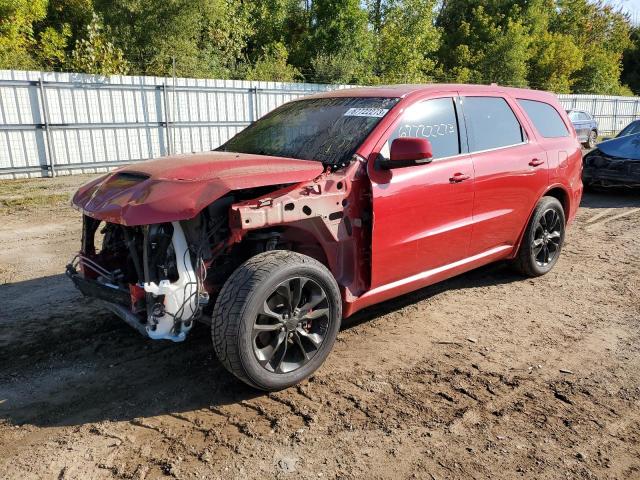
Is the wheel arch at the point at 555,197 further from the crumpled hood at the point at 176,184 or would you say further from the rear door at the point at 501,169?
the crumpled hood at the point at 176,184

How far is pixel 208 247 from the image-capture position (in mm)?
3236

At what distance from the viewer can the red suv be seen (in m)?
3.08

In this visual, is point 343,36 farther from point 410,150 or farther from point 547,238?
point 410,150

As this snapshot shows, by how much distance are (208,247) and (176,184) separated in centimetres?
42

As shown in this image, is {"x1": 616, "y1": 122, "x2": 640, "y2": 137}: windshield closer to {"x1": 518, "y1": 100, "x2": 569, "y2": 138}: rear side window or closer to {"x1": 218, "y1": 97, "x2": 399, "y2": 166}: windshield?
{"x1": 518, "y1": 100, "x2": 569, "y2": 138}: rear side window

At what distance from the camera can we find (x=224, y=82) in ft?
50.0

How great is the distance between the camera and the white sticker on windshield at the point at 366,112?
3.92 metres

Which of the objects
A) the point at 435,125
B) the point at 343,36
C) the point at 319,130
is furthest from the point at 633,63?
the point at 319,130

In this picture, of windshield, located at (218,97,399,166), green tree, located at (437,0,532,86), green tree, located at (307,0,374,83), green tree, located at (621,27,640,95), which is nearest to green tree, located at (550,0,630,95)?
green tree, located at (621,27,640,95)

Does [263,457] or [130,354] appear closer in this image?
[263,457]

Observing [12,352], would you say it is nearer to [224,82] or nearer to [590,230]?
[590,230]

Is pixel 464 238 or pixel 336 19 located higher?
pixel 336 19

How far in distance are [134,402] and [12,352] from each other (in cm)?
120

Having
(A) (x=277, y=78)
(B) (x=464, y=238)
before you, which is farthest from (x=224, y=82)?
(B) (x=464, y=238)
